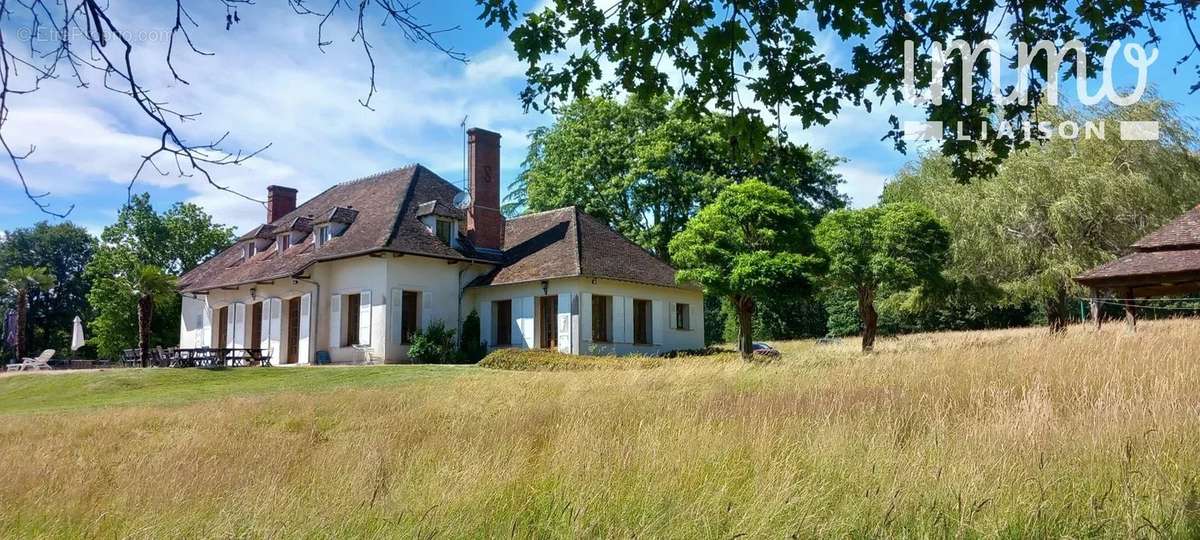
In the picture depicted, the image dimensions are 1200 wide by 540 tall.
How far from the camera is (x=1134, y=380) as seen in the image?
751 centimetres

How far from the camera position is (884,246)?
2808cm

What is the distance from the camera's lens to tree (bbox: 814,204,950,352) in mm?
27703

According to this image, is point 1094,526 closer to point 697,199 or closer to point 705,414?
point 705,414

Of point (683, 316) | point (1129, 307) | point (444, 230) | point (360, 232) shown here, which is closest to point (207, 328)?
point (360, 232)

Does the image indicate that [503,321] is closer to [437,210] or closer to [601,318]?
[601,318]

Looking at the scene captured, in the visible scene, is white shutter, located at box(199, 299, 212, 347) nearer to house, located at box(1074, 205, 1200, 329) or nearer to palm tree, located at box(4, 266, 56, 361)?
palm tree, located at box(4, 266, 56, 361)

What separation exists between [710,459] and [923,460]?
53.0 inches

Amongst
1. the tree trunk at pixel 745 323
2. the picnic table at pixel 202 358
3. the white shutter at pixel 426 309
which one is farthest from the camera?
the white shutter at pixel 426 309

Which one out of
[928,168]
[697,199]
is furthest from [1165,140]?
[697,199]

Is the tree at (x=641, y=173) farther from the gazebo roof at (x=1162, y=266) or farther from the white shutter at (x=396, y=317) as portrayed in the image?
the gazebo roof at (x=1162, y=266)

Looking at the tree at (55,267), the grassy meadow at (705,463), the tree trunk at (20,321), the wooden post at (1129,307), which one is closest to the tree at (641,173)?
the wooden post at (1129,307)

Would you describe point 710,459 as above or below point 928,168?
below

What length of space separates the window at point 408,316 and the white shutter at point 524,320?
322 cm

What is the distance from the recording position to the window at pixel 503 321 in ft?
91.5
